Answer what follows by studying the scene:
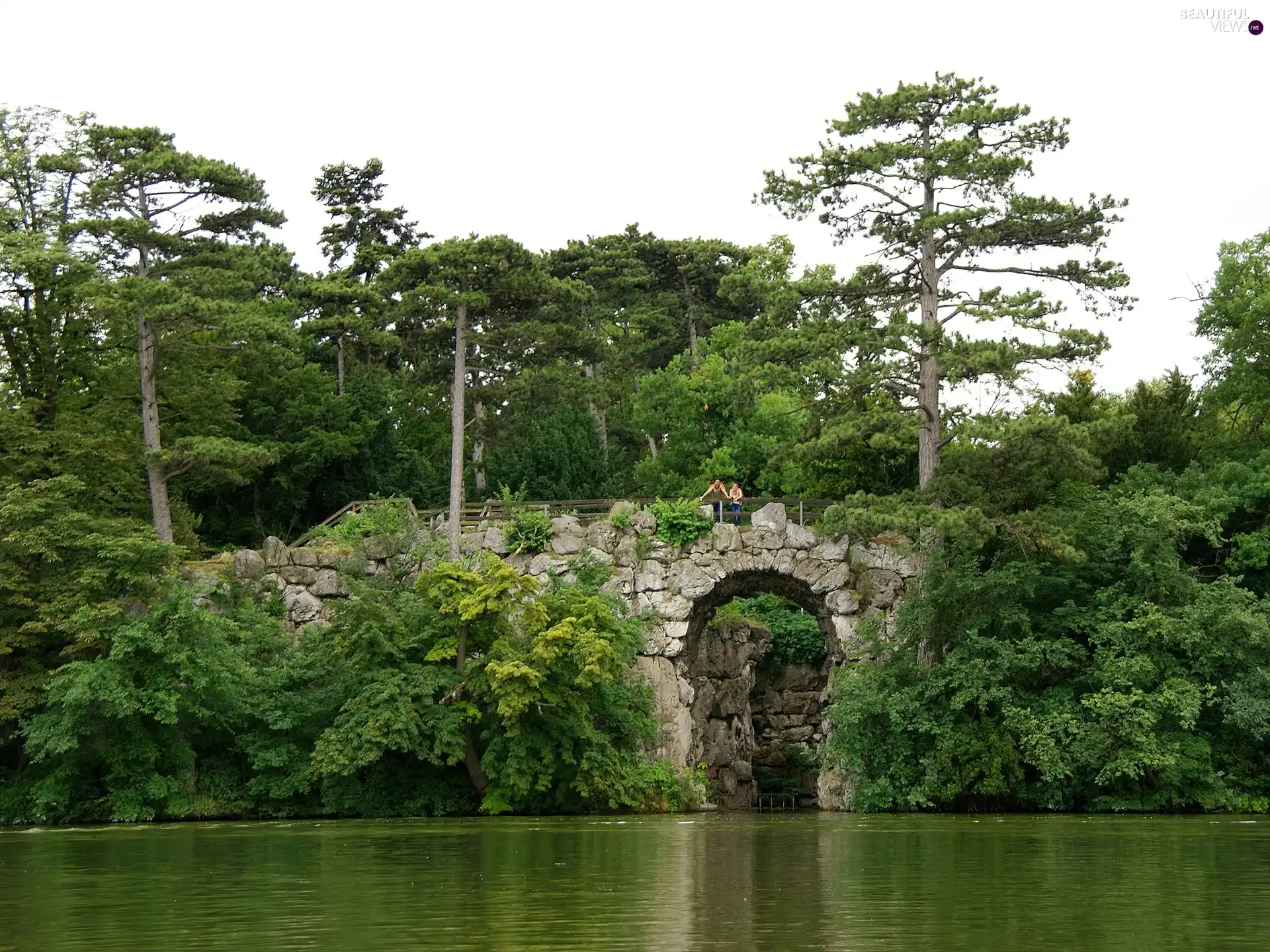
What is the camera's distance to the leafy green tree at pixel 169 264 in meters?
36.0

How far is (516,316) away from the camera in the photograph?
39.5 metres

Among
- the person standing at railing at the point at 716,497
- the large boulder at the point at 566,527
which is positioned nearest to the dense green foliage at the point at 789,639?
the person standing at railing at the point at 716,497

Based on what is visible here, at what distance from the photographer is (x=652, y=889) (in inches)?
623

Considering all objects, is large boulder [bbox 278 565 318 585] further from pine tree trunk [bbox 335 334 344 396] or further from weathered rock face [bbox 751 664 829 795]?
pine tree trunk [bbox 335 334 344 396]

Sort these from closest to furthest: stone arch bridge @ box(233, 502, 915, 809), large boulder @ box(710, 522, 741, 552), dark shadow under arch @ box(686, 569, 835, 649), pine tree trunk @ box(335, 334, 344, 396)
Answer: stone arch bridge @ box(233, 502, 915, 809) < large boulder @ box(710, 522, 741, 552) < dark shadow under arch @ box(686, 569, 835, 649) < pine tree trunk @ box(335, 334, 344, 396)

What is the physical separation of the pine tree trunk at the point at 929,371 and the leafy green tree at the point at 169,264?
14000 millimetres

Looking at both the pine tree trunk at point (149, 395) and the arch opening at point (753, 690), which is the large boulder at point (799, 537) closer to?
the arch opening at point (753, 690)

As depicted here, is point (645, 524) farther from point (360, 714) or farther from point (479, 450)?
point (479, 450)

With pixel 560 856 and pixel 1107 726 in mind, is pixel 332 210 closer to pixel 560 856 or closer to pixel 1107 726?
pixel 1107 726

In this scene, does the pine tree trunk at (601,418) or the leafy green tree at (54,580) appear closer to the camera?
the leafy green tree at (54,580)

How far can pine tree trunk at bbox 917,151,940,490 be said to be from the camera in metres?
33.7

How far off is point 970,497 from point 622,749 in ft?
27.0

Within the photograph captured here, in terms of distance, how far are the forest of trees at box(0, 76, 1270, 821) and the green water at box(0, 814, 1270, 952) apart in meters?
4.56

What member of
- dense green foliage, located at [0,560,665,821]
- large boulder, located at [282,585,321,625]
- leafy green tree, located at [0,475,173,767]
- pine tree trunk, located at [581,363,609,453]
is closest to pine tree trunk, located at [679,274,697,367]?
pine tree trunk, located at [581,363,609,453]
